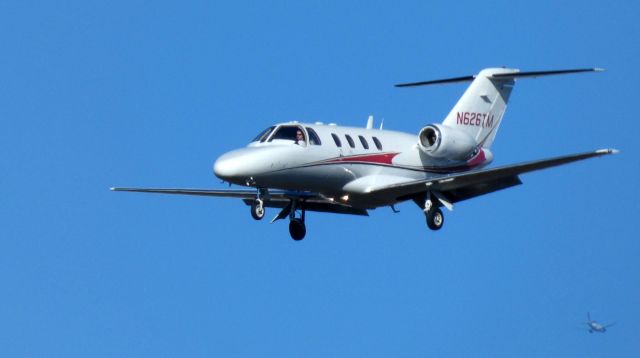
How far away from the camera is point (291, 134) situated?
29734 millimetres

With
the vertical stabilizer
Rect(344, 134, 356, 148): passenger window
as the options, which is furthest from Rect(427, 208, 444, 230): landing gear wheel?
the vertical stabilizer

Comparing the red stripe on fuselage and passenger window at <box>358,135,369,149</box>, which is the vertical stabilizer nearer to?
the red stripe on fuselage

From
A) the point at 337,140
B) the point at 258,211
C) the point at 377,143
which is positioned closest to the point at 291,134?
the point at 337,140

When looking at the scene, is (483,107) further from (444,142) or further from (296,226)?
(296,226)

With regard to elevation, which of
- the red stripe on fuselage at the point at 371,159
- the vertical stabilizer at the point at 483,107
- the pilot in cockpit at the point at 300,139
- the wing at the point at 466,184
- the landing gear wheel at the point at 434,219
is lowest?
the landing gear wheel at the point at 434,219

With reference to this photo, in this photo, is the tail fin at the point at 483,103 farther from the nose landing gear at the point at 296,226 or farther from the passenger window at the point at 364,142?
the nose landing gear at the point at 296,226

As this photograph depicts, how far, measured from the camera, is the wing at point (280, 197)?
31.8 meters

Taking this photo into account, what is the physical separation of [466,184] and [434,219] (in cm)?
114

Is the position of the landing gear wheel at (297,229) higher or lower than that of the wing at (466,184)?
lower

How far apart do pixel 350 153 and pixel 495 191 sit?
344 cm

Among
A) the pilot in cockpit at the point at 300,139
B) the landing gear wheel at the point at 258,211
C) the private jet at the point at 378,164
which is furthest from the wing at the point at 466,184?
the landing gear wheel at the point at 258,211

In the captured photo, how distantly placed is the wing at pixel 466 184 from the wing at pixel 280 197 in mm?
1651

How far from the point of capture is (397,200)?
31406 mm

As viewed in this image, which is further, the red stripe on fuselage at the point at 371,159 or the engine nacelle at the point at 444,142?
the engine nacelle at the point at 444,142
